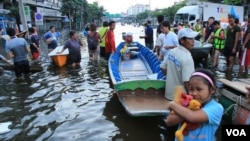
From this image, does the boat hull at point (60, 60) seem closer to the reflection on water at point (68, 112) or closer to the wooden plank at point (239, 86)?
the reflection on water at point (68, 112)

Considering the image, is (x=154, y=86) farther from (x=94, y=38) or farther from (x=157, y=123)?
(x=94, y=38)

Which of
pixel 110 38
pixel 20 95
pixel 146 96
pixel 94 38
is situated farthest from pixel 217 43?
pixel 20 95

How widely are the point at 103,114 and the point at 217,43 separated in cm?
613

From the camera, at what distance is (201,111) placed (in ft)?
6.97

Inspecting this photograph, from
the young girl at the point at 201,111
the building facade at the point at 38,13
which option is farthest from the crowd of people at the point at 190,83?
the building facade at the point at 38,13

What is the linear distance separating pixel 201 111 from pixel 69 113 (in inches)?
181

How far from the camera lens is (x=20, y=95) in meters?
7.71

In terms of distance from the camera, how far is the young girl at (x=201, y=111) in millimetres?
2094

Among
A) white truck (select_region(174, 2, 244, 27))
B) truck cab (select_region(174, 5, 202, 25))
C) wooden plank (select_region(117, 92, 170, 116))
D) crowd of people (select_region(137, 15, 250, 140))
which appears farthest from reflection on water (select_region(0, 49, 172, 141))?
truck cab (select_region(174, 5, 202, 25))

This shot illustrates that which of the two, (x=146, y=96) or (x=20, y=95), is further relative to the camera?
(x=20, y=95)

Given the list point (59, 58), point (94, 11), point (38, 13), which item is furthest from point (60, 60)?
point (94, 11)

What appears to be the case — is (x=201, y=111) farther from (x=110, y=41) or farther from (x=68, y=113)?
(x=110, y=41)

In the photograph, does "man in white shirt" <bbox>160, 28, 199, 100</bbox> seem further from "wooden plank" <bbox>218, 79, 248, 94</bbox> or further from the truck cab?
the truck cab

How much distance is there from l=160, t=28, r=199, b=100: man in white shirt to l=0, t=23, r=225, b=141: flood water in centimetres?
127
